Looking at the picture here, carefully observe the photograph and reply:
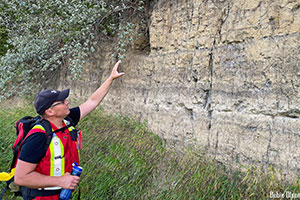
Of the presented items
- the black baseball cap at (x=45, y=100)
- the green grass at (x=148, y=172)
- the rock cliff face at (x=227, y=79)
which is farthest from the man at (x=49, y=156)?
the rock cliff face at (x=227, y=79)

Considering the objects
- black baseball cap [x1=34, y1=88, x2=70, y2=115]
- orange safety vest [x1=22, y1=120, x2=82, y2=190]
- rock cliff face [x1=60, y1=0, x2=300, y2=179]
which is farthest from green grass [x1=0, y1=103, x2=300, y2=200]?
black baseball cap [x1=34, y1=88, x2=70, y2=115]

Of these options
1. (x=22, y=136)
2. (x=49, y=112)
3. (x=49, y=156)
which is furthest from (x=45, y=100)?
(x=49, y=156)

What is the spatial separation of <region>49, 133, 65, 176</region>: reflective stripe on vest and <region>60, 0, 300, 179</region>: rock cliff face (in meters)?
2.08

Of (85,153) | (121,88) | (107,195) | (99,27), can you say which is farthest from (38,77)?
(107,195)

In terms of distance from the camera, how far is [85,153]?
4.71 meters

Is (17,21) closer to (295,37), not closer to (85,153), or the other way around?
(85,153)

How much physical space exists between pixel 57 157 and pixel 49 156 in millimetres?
68

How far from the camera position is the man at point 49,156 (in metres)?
2.29

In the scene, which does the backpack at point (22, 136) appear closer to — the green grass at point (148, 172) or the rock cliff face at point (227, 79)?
the green grass at point (148, 172)

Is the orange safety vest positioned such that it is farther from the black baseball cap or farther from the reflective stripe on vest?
the black baseball cap

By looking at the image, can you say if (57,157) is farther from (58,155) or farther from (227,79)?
(227,79)

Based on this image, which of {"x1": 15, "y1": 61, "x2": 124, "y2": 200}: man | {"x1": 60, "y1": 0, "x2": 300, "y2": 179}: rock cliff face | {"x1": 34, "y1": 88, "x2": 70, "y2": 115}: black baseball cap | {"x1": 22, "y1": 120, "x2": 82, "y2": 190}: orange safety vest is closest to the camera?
{"x1": 15, "y1": 61, "x2": 124, "y2": 200}: man

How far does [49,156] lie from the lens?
2.40 m

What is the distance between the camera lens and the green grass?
3.19 m
